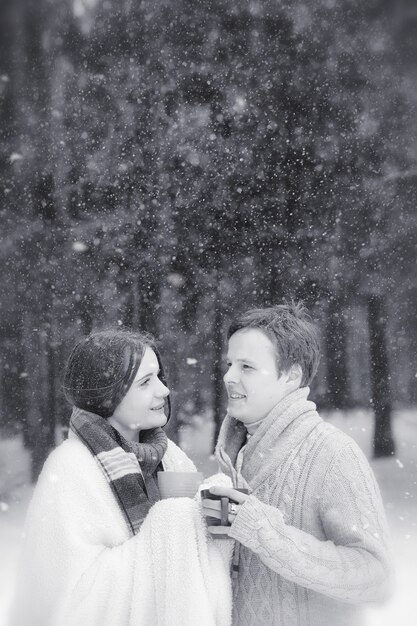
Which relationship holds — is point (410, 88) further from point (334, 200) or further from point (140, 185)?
point (140, 185)

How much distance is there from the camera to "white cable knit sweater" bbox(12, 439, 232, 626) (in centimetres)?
119

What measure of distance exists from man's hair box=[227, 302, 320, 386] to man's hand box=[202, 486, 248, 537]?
29cm

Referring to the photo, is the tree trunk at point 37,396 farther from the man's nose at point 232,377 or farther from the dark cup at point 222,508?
the dark cup at point 222,508

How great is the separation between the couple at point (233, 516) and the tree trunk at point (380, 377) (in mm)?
1374

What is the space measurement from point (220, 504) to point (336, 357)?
169 centimetres

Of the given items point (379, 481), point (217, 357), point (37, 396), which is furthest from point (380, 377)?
point (37, 396)

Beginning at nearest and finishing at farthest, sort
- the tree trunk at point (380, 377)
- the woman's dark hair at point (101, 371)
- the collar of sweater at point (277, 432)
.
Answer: the collar of sweater at point (277, 432) < the woman's dark hair at point (101, 371) < the tree trunk at point (380, 377)

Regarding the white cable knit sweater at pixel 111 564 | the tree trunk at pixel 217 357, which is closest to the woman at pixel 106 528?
the white cable knit sweater at pixel 111 564

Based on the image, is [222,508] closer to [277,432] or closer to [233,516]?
[233,516]

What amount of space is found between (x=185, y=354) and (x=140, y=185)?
0.74 metres

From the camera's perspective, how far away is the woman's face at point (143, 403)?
1.43 meters

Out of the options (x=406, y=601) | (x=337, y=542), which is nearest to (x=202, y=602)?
(x=337, y=542)

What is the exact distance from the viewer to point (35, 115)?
2805 mm

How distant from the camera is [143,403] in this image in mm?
1434
